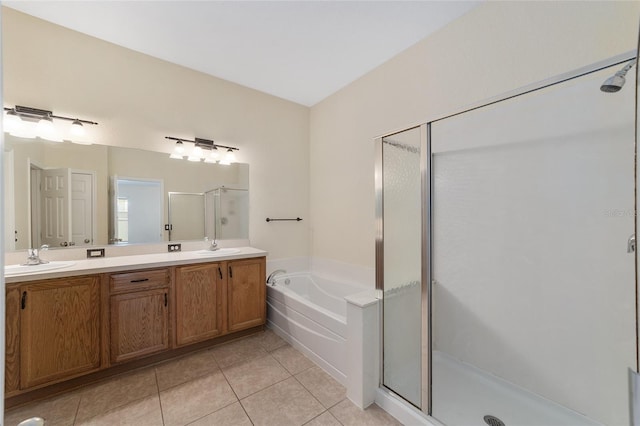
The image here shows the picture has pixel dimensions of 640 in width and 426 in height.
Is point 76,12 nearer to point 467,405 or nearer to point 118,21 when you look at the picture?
point 118,21

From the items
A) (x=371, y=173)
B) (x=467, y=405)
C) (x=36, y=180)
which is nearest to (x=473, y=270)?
(x=467, y=405)

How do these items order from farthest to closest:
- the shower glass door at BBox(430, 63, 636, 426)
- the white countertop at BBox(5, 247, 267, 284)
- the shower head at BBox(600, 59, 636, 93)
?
the white countertop at BBox(5, 247, 267, 284) → the shower glass door at BBox(430, 63, 636, 426) → the shower head at BBox(600, 59, 636, 93)

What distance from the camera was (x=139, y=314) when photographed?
2148 millimetres

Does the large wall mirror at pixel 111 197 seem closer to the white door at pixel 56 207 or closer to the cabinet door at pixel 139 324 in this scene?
the white door at pixel 56 207

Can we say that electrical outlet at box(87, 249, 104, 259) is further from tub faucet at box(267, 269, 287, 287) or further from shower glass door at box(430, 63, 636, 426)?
shower glass door at box(430, 63, 636, 426)

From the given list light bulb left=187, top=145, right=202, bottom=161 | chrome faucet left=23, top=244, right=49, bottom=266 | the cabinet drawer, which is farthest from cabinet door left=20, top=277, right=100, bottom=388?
light bulb left=187, top=145, right=202, bottom=161

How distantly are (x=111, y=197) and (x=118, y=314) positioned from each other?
3.46 feet

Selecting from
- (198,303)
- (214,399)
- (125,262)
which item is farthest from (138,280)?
(214,399)

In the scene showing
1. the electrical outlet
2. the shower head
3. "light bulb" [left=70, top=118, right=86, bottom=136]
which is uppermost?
"light bulb" [left=70, top=118, right=86, bottom=136]

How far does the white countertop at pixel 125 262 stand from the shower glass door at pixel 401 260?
1.42 meters

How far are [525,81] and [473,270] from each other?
139cm

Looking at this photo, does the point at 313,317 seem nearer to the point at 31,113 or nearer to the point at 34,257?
the point at 34,257

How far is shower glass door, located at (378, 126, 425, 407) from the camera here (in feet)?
5.79

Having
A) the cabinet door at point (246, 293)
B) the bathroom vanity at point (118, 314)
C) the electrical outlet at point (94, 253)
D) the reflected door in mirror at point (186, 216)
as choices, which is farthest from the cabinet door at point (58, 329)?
the cabinet door at point (246, 293)
